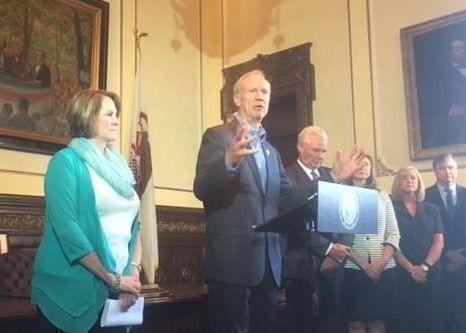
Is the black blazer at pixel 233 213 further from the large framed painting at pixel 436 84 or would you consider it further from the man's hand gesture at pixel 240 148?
the large framed painting at pixel 436 84

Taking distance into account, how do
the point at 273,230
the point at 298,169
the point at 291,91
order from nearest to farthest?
the point at 273,230 < the point at 298,169 < the point at 291,91

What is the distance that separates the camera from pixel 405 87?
441cm

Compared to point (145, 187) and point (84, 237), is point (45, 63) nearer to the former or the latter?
point (145, 187)

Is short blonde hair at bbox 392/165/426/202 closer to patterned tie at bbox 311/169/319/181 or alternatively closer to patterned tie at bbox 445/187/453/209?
patterned tie at bbox 445/187/453/209

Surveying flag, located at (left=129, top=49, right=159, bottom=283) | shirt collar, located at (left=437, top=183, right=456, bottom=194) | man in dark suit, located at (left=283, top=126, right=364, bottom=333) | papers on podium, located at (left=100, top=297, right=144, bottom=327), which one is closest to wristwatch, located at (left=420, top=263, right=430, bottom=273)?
shirt collar, located at (left=437, top=183, right=456, bottom=194)

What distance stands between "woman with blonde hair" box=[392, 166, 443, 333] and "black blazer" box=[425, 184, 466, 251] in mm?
149

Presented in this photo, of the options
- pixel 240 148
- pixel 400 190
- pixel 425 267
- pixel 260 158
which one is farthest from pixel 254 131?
pixel 425 267

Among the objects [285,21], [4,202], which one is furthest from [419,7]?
[4,202]

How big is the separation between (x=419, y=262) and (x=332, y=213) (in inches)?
76.1

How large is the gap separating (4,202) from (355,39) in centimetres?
313

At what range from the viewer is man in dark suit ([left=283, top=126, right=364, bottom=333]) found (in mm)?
2279

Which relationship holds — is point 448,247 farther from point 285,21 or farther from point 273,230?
point 285,21

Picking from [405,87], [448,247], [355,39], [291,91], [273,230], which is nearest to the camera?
[273,230]

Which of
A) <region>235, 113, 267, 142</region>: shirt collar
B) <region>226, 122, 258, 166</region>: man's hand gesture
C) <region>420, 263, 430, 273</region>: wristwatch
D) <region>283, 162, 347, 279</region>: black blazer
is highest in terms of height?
<region>235, 113, 267, 142</region>: shirt collar
